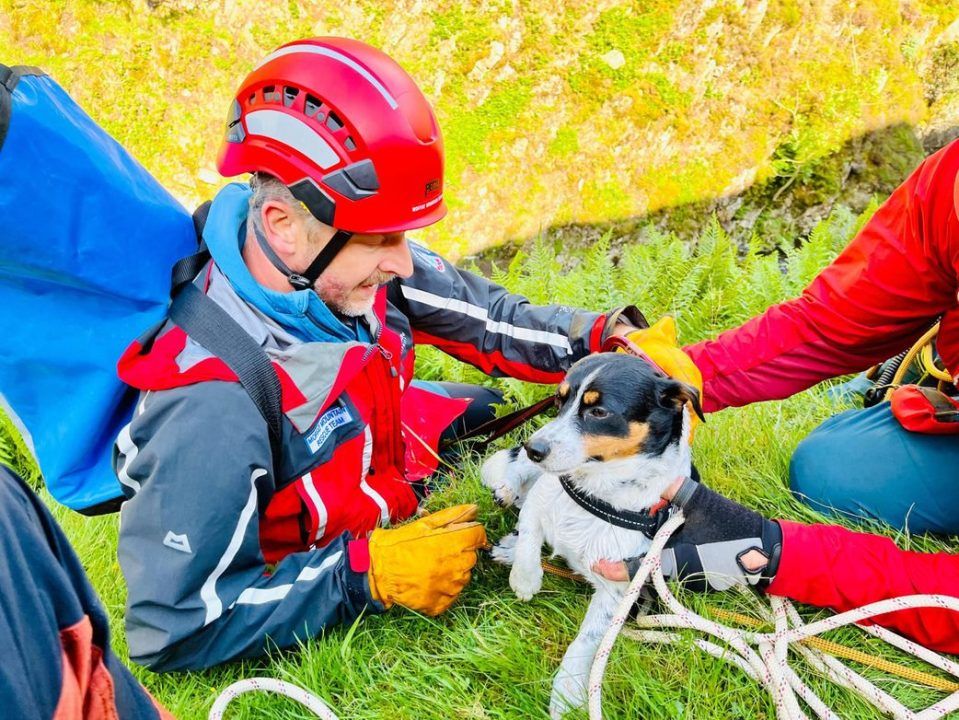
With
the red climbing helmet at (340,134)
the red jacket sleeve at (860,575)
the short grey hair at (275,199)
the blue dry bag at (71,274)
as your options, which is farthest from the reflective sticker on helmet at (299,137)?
the red jacket sleeve at (860,575)

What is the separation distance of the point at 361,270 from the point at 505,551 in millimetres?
1360

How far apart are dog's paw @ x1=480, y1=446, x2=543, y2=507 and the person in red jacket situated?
2.37 feet

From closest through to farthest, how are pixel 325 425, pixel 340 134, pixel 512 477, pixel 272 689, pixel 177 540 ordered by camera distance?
pixel 177 540 < pixel 272 689 < pixel 340 134 < pixel 325 425 < pixel 512 477

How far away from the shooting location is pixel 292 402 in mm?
2854

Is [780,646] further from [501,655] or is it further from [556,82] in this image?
[556,82]

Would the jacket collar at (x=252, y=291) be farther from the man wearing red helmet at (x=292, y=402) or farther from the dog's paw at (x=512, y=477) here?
the dog's paw at (x=512, y=477)

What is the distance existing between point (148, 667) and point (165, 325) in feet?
4.25

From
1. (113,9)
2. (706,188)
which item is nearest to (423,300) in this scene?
(706,188)

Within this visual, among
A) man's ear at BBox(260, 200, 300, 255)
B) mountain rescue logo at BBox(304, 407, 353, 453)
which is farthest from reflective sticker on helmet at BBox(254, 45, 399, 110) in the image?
mountain rescue logo at BBox(304, 407, 353, 453)

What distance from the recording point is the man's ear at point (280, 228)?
9.80ft

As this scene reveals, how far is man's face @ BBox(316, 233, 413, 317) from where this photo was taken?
119 inches

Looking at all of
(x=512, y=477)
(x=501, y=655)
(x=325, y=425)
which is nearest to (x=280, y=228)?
(x=325, y=425)

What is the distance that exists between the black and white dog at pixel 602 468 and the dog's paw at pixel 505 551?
13 cm

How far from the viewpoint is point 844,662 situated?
277 centimetres
